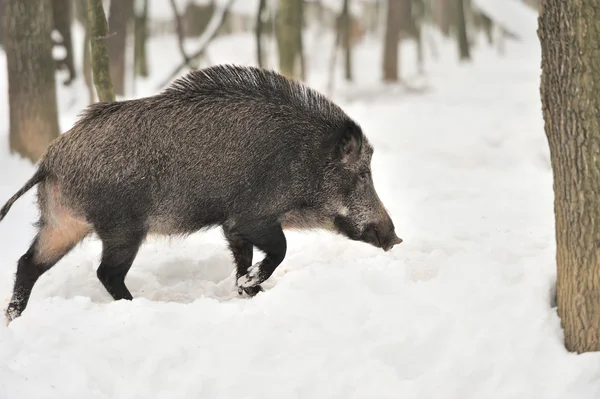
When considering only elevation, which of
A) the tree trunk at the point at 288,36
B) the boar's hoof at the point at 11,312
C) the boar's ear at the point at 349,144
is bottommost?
the tree trunk at the point at 288,36

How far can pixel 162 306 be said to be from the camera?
14.3ft

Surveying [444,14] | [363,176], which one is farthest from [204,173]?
[444,14]

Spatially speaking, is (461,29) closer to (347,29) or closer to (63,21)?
(347,29)

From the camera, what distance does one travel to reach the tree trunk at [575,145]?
3.73 m

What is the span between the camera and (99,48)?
22.5 ft

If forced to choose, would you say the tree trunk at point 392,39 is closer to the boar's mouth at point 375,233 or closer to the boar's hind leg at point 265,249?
the boar's mouth at point 375,233

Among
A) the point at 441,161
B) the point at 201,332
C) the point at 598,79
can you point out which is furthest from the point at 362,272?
the point at 441,161

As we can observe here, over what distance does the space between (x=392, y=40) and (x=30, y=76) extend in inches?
467

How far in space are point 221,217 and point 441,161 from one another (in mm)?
5104

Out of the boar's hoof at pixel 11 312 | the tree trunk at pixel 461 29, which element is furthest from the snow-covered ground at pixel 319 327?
the tree trunk at pixel 461 29

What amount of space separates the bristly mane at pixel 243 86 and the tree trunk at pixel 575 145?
6.04 ft

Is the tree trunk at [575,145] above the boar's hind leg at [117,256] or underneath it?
above

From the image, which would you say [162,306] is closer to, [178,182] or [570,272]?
[178,182]

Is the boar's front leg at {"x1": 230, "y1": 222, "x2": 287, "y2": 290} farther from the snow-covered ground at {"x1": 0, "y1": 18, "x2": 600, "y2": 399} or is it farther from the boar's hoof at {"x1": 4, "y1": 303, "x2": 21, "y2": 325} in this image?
the boar's hoof at {"x1": 4, "y1": 303, "x2": 21, "y2": 325}
